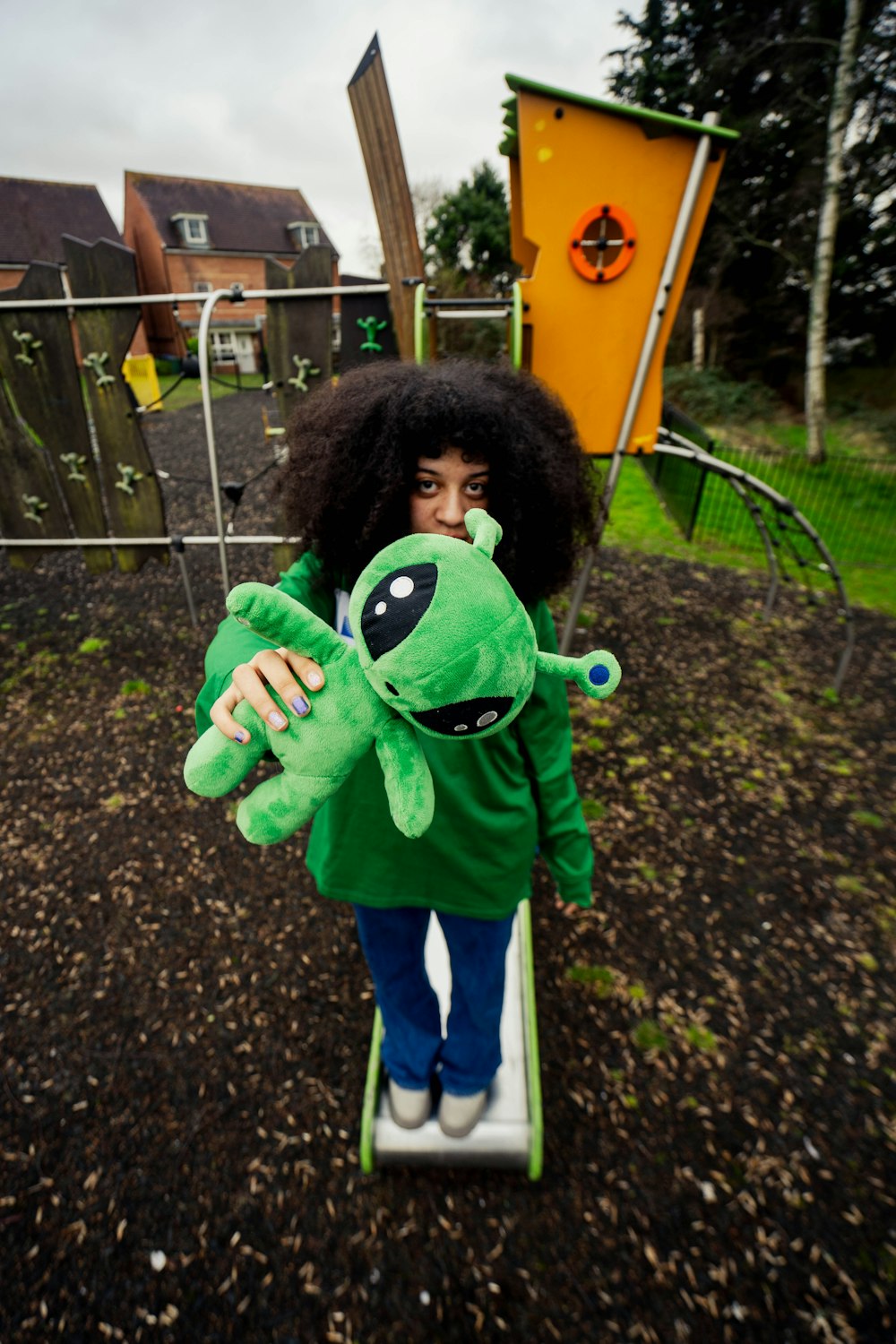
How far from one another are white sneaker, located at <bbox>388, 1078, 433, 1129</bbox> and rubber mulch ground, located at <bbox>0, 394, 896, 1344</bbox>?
0.22m

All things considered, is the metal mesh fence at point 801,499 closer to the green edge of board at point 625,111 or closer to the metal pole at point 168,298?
the green edge of board at point 625,111

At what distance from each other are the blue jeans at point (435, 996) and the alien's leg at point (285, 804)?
73cm

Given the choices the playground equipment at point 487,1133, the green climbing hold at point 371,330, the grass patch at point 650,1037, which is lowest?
the grass patch at point 650,1037

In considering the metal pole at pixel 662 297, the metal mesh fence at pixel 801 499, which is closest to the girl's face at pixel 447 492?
the metal pole at pixel 662 297

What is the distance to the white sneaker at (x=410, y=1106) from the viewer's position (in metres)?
1.92

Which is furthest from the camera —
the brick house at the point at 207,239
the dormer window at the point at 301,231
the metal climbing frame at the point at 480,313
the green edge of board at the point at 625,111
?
the dormer window at the point at 301,231

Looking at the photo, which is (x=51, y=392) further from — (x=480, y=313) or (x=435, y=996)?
(x=435, y=996)

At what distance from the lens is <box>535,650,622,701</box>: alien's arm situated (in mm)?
944

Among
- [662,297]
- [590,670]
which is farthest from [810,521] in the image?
[590,670]

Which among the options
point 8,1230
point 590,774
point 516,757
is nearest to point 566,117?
point 516,757

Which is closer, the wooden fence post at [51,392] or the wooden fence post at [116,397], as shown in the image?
the wooden fence post at [116,397]

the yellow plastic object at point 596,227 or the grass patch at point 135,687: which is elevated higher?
the yellow plastic object at point 596,227

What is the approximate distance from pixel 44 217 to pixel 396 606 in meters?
30.7

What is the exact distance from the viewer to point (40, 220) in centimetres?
2197
